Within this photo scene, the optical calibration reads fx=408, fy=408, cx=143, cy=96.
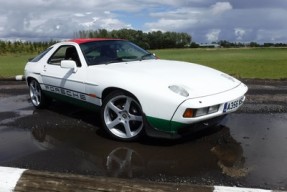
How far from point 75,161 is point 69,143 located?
0.89 meters

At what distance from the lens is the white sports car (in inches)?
199

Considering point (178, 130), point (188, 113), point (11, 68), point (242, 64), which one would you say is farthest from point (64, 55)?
point (11, 68)

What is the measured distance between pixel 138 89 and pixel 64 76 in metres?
1.97

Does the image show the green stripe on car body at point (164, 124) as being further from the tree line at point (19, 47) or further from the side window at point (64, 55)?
the tree line at point (19, 47)

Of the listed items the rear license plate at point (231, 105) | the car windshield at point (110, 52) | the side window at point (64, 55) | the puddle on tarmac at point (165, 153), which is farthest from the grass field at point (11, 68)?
the rear license plate at point (231, 105)

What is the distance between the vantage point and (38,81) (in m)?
7.82

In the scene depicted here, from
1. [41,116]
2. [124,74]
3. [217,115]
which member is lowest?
[41,116]

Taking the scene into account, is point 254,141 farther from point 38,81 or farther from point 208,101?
point 38,81

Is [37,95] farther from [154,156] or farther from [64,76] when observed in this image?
[154,156]

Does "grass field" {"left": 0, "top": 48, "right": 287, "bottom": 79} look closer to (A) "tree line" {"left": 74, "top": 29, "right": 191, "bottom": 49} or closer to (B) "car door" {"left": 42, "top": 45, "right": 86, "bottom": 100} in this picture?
(B) "car door" {"left": 42, "top": 45, "right": 86, "bottom": 100}

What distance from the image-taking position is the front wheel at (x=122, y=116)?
5508 mm

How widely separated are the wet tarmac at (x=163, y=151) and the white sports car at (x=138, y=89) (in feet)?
0.98

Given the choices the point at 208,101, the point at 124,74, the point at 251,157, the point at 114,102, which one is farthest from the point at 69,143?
the point at 251,157

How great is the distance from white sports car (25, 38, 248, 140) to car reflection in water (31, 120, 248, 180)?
0.80ft
